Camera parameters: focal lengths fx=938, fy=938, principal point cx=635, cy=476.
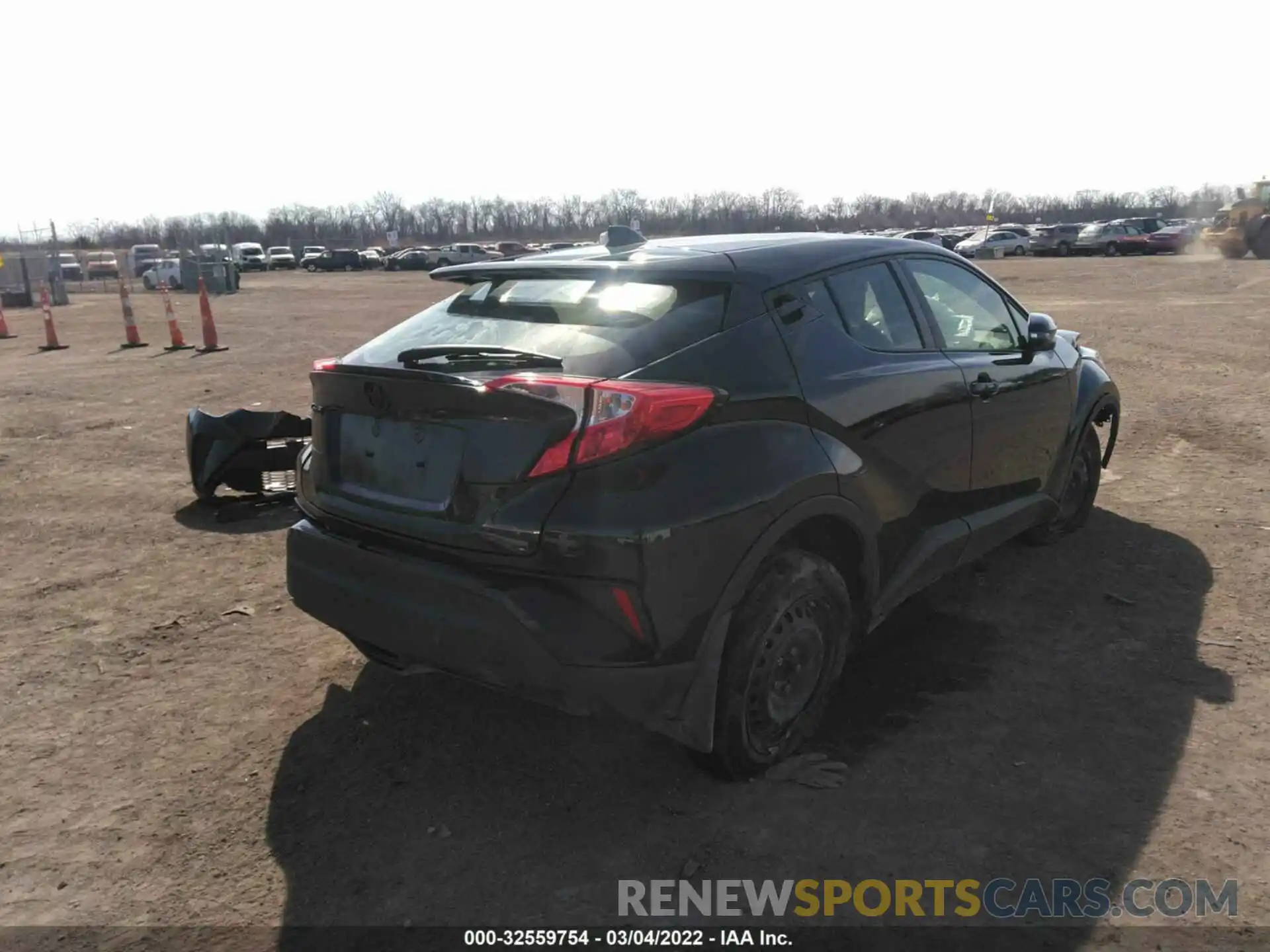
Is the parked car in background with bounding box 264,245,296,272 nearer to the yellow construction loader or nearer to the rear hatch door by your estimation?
the yellow construction loader

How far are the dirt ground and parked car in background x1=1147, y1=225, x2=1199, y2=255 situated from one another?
1653 inches

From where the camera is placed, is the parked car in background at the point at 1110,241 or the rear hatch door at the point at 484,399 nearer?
the rear hatch door at the point at 484,399

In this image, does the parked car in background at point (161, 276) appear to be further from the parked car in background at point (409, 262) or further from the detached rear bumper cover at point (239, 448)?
the detached rear bumper cover at point (239, 448)

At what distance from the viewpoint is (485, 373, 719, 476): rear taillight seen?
2.67 m

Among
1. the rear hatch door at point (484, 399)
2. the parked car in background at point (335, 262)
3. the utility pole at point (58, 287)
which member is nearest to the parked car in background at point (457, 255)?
the parked car in background at point (335, 262)

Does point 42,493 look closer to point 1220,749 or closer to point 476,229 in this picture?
point 1220,749

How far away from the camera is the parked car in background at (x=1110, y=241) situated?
4288 centimetres

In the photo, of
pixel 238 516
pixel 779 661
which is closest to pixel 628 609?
pixel 779 661

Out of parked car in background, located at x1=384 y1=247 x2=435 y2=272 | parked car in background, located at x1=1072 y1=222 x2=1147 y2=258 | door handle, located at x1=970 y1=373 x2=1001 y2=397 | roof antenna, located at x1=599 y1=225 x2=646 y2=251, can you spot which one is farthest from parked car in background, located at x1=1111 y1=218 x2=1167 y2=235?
roof antenna, located at x1=599 y1=225 x2=646 y2=251

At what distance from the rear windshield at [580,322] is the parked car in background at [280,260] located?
62.2 meters

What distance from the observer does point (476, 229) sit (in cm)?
13400

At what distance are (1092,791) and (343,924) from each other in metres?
2.36

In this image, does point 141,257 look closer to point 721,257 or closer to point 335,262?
point 335,262

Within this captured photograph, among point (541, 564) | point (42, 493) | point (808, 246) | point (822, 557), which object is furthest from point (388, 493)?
point (42, 493)
